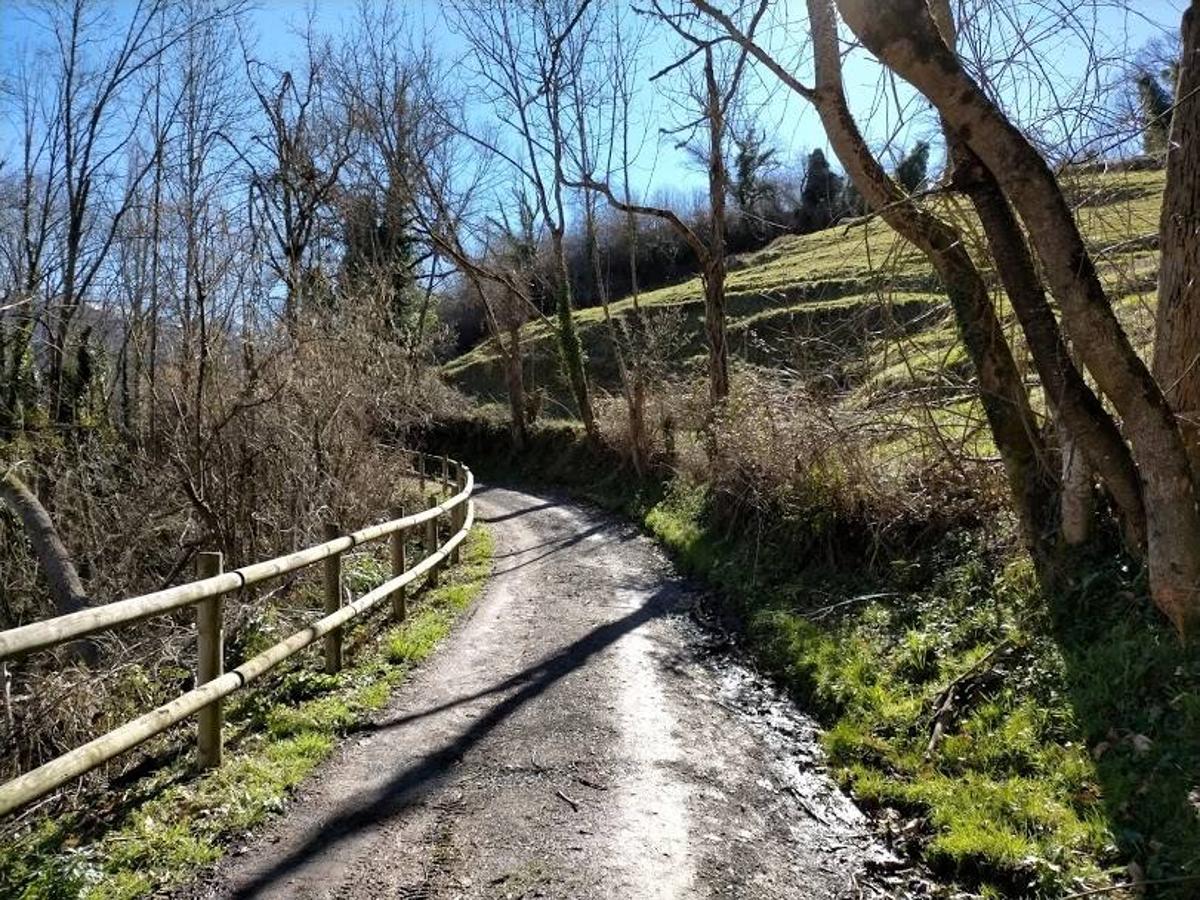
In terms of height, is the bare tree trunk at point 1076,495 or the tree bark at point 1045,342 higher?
the tree bark at point 1045,342

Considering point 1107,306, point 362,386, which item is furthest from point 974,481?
point 362,386

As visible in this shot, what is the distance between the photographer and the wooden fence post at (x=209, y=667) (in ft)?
15.7

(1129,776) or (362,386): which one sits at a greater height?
(362,386)

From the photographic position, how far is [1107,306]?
14.5 feet

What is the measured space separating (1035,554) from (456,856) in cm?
503

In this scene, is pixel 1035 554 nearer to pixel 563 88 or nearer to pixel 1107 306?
pixel 1107 306

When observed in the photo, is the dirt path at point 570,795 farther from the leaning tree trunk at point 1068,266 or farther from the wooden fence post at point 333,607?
the leaning tree trunk at point 1068,266

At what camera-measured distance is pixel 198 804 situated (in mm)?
4430

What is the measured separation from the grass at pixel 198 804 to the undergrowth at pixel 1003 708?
10.9ft

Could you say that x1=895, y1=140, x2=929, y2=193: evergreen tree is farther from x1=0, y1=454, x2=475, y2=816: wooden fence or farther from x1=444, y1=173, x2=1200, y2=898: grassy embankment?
x1=0, y1=454, x2=475, y2=816: wooden fence

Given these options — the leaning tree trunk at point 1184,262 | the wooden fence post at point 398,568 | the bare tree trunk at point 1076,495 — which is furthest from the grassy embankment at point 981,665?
the wooden fence post at point 398,568

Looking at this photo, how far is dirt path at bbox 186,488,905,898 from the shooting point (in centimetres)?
391

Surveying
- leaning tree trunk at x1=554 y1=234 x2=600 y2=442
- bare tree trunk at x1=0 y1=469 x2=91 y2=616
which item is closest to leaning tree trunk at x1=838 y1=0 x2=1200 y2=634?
bare tree trunk at x1=0 y1=469 x2=91 y2=616

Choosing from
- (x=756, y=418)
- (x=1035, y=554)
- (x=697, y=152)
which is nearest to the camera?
(x=1035, y=554)
